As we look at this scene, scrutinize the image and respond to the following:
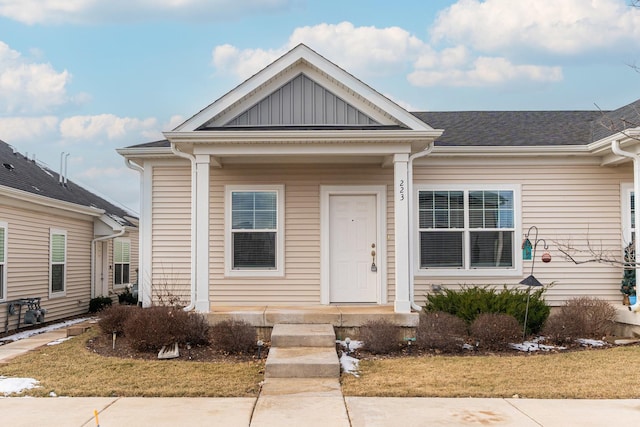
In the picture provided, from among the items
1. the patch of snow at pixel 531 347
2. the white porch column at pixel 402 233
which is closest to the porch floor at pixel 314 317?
the white porch column at pixel 402 233

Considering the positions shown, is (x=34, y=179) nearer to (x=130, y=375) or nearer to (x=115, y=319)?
(x=115, y=319)

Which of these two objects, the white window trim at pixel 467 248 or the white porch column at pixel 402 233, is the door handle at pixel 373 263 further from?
the white porch column at pixel 402 233

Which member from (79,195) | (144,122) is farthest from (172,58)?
(79,195)

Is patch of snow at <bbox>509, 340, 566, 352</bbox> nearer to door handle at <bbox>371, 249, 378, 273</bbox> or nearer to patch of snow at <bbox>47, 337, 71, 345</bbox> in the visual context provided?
door handle at <bbox>371, 249, 378, 273</bbox>

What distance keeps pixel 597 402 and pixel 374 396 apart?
2.18 meters

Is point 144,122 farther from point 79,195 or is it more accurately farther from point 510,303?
point 510,303

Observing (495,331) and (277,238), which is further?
(277,238)

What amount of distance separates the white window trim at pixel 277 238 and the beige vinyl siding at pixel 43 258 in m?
4.46

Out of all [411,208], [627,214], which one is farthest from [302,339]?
[627,214]

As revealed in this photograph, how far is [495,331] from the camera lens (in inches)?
336

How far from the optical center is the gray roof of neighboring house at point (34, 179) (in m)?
12.8

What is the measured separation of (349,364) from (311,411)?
2.04m

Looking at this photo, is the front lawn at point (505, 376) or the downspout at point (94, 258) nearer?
the front lawn at point (505, 376)

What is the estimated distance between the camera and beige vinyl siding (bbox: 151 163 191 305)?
11086mm
